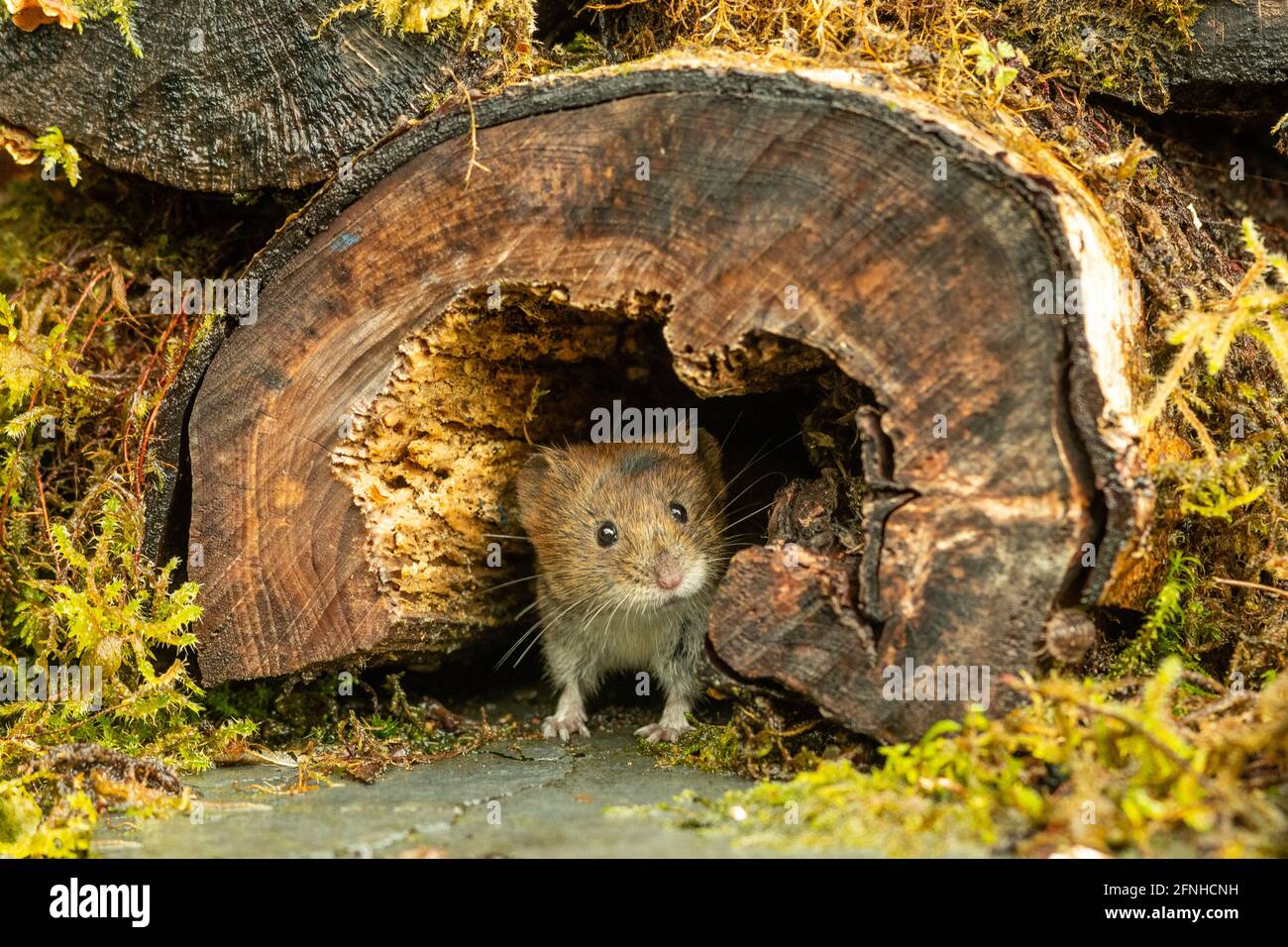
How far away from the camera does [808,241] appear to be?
359cm

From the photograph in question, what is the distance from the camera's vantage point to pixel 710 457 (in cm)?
566

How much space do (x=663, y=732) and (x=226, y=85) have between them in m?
3.35

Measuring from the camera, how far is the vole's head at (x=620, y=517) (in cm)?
523

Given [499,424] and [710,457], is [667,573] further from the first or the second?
[499,424]

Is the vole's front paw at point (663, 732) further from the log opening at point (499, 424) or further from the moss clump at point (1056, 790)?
the moss clump at point (1056, 790)

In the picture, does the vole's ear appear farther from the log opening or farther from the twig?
the twig

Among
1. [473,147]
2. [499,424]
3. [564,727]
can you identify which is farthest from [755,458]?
[473,147]

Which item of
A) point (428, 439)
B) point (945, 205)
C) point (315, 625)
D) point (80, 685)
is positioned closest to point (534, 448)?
point (428, 439)

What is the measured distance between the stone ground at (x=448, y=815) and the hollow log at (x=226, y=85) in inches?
94.6

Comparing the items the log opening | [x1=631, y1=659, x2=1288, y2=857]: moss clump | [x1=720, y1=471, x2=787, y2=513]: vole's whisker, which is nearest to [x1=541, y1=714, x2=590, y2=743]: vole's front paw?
the log opening

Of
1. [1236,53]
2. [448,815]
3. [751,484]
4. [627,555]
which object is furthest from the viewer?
[751,484]

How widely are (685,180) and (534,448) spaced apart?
2129 millimetres

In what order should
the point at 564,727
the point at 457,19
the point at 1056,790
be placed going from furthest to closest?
the point at 564,727, the point at 457,19, the point at 1056,790

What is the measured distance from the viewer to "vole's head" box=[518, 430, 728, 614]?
523 centimetres
